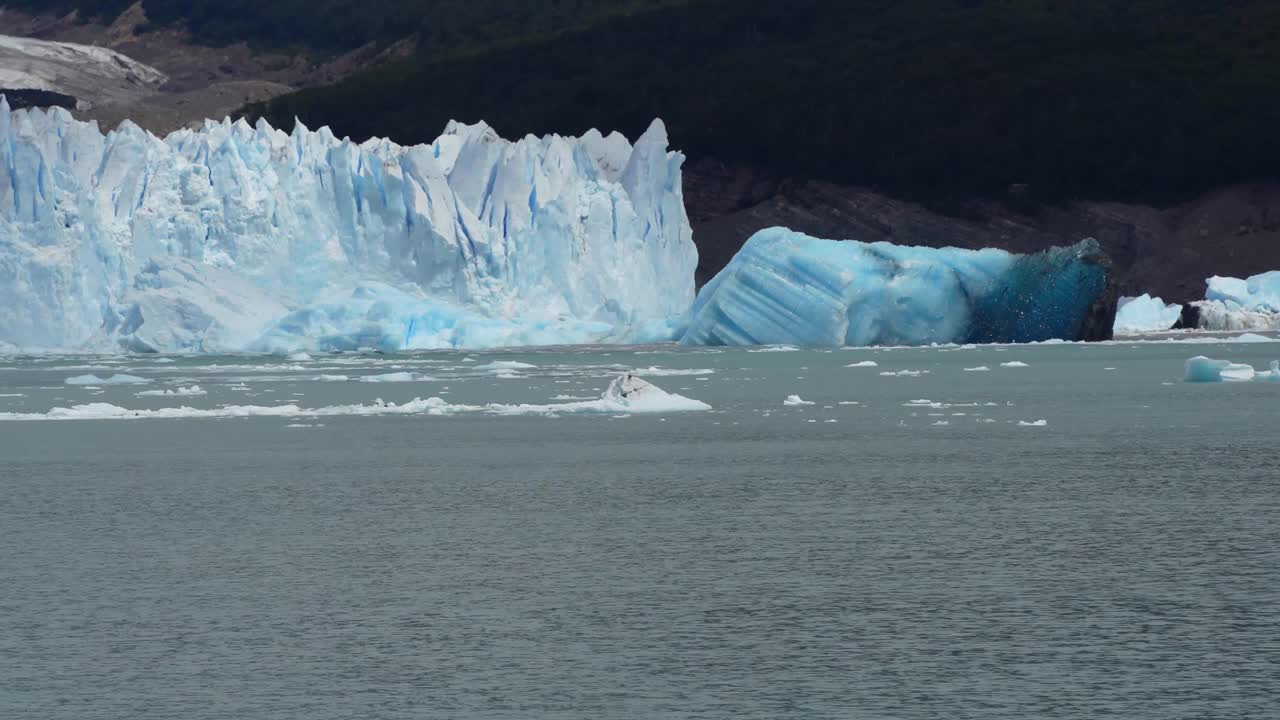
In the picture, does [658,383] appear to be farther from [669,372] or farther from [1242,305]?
[1242,305]

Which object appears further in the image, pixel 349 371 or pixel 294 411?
pixel 349 371

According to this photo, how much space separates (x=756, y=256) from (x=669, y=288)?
22.0ft

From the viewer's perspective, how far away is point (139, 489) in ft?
51.2

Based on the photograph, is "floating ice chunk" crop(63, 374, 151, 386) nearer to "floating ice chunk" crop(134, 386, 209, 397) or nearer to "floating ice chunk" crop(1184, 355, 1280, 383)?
"floating ice chunk" crop(134, 386, 209, 397)

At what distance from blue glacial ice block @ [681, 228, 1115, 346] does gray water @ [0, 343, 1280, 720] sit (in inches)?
675

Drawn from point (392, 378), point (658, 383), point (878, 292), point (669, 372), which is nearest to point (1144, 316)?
point (878, 292)

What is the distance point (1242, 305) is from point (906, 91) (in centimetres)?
3757

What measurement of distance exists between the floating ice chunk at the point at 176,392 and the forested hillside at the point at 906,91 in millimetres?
57225

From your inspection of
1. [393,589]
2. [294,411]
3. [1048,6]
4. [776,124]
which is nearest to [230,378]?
[294,411]

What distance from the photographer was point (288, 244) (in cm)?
3903

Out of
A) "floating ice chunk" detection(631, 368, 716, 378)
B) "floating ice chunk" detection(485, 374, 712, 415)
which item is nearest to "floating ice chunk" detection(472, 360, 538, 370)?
"floating ice chunk" detection(631, 368, 716, 378)

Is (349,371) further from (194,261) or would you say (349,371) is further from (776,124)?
(776,124)

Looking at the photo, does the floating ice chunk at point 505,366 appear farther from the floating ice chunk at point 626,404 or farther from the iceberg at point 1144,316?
the iceberg at point 1144,316

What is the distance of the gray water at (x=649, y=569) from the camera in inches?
331
